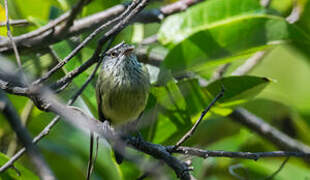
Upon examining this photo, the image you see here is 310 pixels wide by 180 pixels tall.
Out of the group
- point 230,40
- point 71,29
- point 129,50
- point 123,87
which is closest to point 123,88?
point 123,87

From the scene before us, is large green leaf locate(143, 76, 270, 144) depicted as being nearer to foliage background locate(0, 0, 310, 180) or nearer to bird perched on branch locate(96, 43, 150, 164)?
foliage background locate(0, 0, 310, 180)

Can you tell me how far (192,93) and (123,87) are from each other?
76 centimetres

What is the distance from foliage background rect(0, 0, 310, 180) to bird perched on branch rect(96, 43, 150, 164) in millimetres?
133

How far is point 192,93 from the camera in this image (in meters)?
3.10

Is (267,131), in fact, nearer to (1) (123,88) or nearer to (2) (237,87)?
(2) (237,87)

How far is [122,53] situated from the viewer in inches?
147

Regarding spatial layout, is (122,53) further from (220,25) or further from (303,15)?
(303,15)

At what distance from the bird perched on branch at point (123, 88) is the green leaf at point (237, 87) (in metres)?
0.56

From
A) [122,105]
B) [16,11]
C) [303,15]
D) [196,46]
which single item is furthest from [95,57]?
[303,15]

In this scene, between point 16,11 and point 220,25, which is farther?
point 16,11

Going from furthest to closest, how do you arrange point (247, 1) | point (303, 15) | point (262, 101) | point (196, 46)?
point (303, 15) < point (262, 101) < point (247, 1) < point (196, 46)

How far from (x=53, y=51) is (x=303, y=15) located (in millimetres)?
2156

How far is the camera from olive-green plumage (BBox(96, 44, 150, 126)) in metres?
3.59

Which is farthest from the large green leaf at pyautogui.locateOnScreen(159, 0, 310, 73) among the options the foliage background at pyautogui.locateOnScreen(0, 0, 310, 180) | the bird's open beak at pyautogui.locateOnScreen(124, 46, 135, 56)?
the bird's open beak at pyautogui.locateOnScreen(124, 46, 135, 56)
